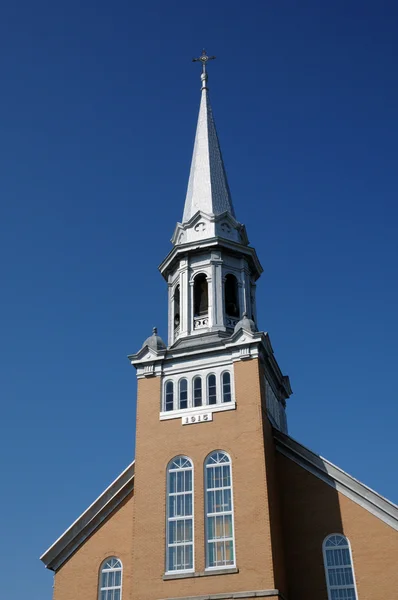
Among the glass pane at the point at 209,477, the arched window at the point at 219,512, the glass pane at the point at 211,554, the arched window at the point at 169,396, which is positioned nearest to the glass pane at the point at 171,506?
the arched window at the point at 219,512

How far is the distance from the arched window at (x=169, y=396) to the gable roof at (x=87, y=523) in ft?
9.92

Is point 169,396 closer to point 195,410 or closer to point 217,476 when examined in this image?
point 195,410

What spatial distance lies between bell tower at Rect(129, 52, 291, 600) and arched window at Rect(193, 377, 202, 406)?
0.14 feet

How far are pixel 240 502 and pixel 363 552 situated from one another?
467 cm

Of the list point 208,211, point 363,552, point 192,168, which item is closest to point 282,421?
point 363,552

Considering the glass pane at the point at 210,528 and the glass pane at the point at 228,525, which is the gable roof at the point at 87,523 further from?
the glass pane at the point at 228,525

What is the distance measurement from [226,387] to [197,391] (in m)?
1.24

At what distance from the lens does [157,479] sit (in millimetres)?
26719

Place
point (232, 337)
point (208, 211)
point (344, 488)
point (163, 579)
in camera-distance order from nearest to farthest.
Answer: point (163, 579)
point (344, 488)
point (232, 337)
point (208, 211)

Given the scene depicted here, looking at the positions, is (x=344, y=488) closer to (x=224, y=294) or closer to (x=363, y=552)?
(x=363, y=552)

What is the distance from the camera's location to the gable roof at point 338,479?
25297 mm

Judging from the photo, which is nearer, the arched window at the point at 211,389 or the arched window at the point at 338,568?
the arched window at the point at 338,568

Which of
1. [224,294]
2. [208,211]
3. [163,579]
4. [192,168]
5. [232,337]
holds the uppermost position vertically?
[192,168]

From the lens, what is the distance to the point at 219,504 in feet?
83.7
